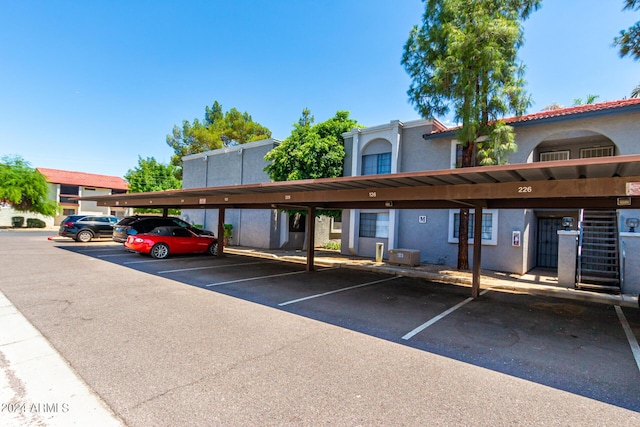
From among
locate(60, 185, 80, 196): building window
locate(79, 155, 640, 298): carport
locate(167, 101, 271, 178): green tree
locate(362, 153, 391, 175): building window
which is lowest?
locate(79, 155, 640, 298): carport

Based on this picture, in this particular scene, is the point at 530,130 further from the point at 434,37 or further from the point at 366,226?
the point at 366,226

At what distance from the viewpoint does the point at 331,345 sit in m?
4.76

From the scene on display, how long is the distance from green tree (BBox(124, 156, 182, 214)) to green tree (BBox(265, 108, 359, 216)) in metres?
23.3

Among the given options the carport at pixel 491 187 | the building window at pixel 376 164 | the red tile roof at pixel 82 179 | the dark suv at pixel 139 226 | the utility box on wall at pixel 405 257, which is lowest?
the utility box on wall at pixel 405 257

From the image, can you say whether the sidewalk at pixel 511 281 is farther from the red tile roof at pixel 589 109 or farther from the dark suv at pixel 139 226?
the dark suv at pixel 139 226

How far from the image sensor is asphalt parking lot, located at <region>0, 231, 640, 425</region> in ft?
10.4

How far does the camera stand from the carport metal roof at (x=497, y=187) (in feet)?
17.9

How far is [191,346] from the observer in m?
4.53

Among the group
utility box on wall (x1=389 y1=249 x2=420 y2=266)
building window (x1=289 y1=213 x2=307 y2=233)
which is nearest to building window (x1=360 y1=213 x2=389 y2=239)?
utility box on wall (x1=389 y1=249 x2=420 y2=266)

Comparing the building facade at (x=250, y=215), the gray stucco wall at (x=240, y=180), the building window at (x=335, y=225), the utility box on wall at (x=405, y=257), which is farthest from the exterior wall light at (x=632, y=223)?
the building window at (x=335, y=225)

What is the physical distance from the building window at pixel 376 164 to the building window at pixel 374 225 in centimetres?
206

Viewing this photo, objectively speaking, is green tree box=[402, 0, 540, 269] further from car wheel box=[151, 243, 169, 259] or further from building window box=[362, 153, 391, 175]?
car wheel box=[151, 243, 169, 259]

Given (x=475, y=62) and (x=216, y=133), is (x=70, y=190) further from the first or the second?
(x=475, y=62)

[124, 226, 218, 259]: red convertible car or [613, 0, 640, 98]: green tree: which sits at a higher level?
[613, 0, 640, 98]: green tree
